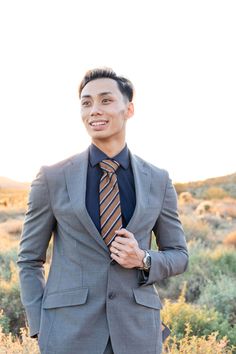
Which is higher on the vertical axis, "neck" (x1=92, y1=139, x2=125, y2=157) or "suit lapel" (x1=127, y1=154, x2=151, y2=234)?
"neck" (x1=92, y1=139, x2=125, y2=157)

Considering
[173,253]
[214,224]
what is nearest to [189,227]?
[214,224]

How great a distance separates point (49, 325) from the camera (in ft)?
9.99

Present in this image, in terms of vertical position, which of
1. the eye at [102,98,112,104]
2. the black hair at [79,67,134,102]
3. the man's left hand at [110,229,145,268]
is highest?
the black hair at [79,67,134,102]

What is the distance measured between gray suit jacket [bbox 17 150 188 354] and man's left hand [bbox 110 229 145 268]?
0.08 m

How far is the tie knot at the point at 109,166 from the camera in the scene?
3165 mm

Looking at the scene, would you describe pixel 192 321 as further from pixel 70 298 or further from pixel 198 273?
pixel 70 298

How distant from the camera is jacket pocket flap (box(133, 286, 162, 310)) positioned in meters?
3.10

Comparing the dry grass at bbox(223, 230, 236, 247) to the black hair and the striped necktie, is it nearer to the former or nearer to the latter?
the black hair

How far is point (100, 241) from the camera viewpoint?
9.79 ft

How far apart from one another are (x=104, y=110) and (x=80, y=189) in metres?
0.42

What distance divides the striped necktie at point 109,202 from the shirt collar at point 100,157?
0.03 m

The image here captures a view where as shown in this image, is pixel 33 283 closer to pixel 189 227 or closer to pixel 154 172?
pixel 154 172

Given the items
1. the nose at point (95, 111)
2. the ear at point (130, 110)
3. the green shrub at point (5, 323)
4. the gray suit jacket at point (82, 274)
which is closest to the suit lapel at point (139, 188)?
the gray suit jacket at point (82, 274)

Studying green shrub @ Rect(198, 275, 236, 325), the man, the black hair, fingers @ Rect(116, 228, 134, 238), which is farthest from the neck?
green shrub @ Rect(198, 275, 236, 325)
